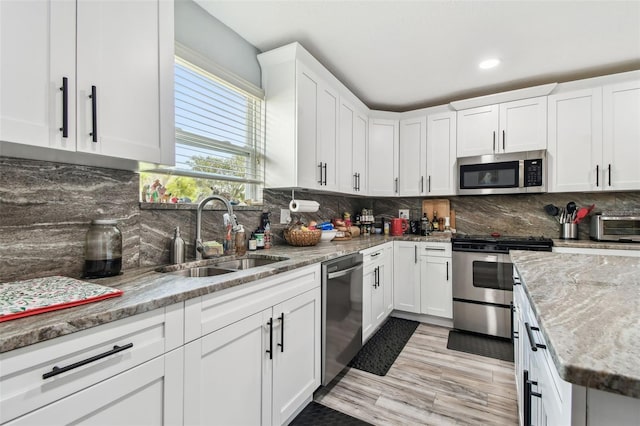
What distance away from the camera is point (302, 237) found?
2475 millimetres

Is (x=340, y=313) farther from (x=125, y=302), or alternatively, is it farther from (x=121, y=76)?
(x=121, y=76)

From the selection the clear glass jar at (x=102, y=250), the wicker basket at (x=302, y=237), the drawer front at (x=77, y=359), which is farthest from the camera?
the wicker basket at (x=302, y=237)

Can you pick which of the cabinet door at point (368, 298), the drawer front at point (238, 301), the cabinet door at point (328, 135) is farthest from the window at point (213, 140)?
the cabinet door at point (368, 298)

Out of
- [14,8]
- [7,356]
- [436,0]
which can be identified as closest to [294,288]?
[7,356]

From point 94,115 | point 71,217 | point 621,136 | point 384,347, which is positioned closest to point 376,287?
point 384,347

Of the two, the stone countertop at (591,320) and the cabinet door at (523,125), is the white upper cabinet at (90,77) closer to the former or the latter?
the stone countertop at (591,320)

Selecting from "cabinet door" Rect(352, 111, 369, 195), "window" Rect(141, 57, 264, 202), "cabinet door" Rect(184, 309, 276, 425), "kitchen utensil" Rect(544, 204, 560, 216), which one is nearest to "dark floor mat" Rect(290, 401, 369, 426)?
"cabinet door" Rect(184, 309, 276, 425)

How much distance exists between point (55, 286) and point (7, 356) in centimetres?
47

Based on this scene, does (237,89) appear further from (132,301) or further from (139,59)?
(132,301)

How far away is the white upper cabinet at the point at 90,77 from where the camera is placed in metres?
0.96

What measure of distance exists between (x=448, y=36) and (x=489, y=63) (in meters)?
0.66

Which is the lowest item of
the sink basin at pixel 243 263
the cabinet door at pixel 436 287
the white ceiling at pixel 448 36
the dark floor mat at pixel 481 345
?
the dark floor mat at pixel 481 345

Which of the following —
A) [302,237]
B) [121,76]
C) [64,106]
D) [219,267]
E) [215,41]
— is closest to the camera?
[64,106]

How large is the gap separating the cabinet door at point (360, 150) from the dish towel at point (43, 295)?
8.66 ft
